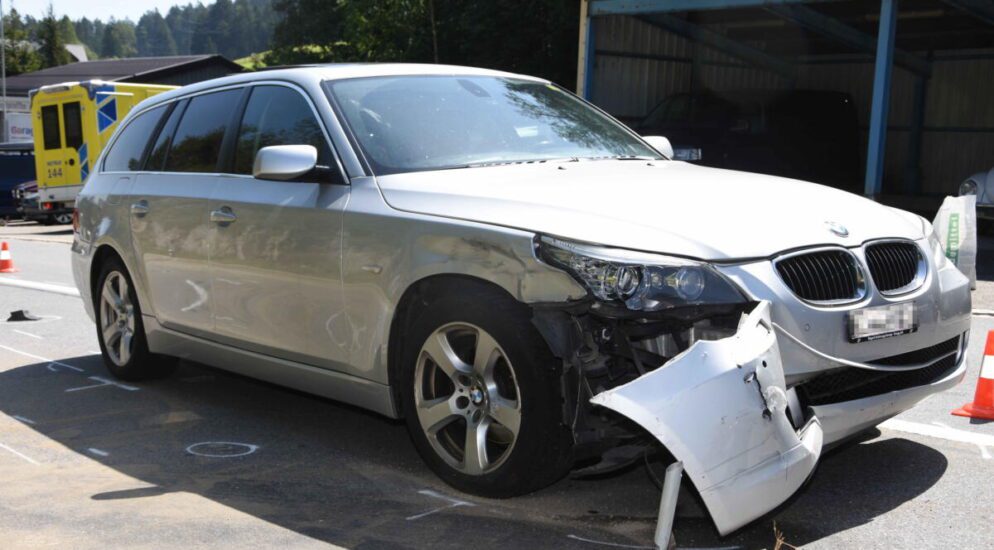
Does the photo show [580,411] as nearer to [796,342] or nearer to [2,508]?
[796,342]

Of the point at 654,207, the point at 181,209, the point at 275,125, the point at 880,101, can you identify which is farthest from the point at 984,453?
the point at 880,101

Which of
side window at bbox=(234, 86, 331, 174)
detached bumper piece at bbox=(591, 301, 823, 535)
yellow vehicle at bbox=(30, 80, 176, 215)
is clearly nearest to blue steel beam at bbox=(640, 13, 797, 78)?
yellow vehicle at bbox=(30, 80, 176, 215)

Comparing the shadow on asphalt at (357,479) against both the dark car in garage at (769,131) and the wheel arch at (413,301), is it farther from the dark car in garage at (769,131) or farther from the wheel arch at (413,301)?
the dark car in garage at (769,131)

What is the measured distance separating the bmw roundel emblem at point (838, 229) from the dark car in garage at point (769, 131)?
476 inches

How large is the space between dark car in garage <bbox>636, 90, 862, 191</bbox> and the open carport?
4.44 feet

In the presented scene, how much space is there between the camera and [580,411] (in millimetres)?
3984

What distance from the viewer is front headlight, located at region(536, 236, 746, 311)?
3762 millimetres

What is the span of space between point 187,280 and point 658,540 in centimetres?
Result: 322

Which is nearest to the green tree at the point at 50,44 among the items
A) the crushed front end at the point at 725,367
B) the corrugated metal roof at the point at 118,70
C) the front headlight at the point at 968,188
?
the corrugated metal roof at the point at 118,70

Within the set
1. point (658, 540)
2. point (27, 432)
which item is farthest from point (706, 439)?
point (27, 432)

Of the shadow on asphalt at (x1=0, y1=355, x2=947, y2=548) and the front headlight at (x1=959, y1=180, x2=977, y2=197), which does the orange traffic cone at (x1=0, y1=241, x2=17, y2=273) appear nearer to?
the shadow on asphalt at (x1=0, y1=355, x2=947, y2=548)

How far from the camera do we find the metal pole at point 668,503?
349 centimetres

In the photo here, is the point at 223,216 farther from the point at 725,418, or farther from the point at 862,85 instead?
the point at 862,85

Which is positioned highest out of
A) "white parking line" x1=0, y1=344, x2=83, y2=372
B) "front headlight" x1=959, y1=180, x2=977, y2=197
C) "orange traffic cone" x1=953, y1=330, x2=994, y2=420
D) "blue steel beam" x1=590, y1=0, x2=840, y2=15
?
"blue steel beam" x1=590, y1=0, x2=840, y2=15
